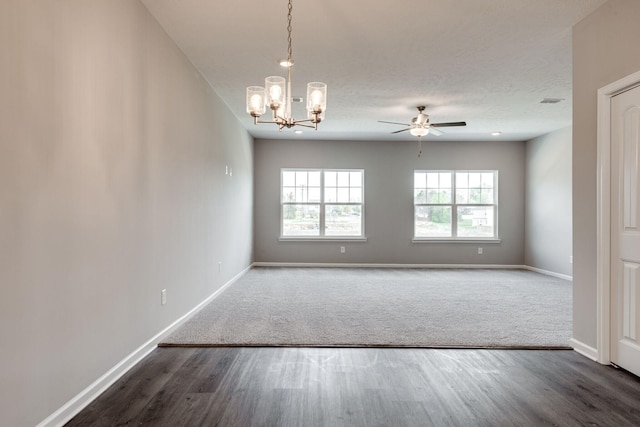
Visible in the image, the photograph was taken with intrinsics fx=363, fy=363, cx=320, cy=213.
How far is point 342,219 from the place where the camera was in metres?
7.75

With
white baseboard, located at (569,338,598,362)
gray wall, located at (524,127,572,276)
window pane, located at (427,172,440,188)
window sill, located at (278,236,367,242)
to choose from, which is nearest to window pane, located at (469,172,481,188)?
window pane, located at (427,172,440,188)

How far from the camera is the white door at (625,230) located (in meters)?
2.41

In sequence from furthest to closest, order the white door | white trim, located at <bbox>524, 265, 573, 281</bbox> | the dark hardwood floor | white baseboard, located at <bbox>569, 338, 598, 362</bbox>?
white trim, located at <bbox>524, 265, 573, 281</bbox>
white baseboard, located at <bbox>569, 338, 598, 362</bbox>
the white door
the dark hardwood floor

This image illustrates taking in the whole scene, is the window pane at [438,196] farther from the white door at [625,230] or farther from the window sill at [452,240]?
the white door at [625,230]

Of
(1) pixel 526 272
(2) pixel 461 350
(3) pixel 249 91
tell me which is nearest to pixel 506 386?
(2) pixel 461 350

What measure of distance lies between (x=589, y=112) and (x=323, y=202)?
17.6 ft

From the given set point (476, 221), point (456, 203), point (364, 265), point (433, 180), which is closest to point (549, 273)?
point (476, 221)

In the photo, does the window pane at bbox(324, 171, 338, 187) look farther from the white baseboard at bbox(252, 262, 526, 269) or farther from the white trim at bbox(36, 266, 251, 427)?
the white trim at bbox(36, 266, 251, 427)

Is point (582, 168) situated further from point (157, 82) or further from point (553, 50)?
point (157, 82)

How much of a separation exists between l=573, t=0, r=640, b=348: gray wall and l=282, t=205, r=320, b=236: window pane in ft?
17.3

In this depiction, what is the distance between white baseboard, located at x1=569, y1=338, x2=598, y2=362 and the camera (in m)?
2.72

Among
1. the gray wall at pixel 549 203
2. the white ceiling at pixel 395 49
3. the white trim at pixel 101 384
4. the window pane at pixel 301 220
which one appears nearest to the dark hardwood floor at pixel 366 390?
the white trim at pixel 101 384

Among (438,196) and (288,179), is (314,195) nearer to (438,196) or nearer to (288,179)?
(288,179)

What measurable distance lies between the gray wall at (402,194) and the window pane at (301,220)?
0.90ft
